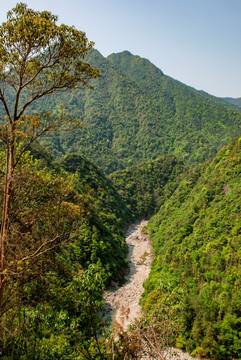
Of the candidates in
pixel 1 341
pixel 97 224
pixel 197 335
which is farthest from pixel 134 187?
pixel 1 341

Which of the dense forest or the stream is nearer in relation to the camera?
the dense forest

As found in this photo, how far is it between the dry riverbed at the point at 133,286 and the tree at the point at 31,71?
610 inches

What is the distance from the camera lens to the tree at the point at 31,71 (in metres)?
7.19

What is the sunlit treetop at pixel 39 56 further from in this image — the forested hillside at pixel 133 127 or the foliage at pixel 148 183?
the forested hillside at pixel 133 127

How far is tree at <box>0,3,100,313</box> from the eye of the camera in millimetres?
7191

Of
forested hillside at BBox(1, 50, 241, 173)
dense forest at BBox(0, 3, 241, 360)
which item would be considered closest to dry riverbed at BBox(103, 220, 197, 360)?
dense forest at BBox(0, 3, 241, 360)

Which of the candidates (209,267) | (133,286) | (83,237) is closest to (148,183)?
(133,286)

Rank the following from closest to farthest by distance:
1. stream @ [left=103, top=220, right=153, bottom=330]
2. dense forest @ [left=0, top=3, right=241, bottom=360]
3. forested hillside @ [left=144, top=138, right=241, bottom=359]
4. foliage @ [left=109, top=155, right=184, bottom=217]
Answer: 1. dense forest @ [left=0, top=3, right=241, bottom=360]
2. forested hillside @ [left=144, top=138, right=241, bottom=359]
3. stream @ [left=103, top=220, right=153, bottom=330]
4. foliage @ [left=109, top=155, right=184, bottom=217]

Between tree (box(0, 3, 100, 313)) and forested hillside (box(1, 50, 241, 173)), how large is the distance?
118 metres

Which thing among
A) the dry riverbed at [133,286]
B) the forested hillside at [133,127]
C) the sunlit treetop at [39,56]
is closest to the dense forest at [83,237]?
the sunlit treetop at [39,56]

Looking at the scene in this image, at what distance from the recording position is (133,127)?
559 ft

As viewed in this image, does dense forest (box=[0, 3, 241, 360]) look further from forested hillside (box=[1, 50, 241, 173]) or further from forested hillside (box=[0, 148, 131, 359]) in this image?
forested hillside (box=[1, 50, 241, 173])

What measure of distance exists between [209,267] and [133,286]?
1352 centimetres

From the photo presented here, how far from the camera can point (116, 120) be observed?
579 feet
